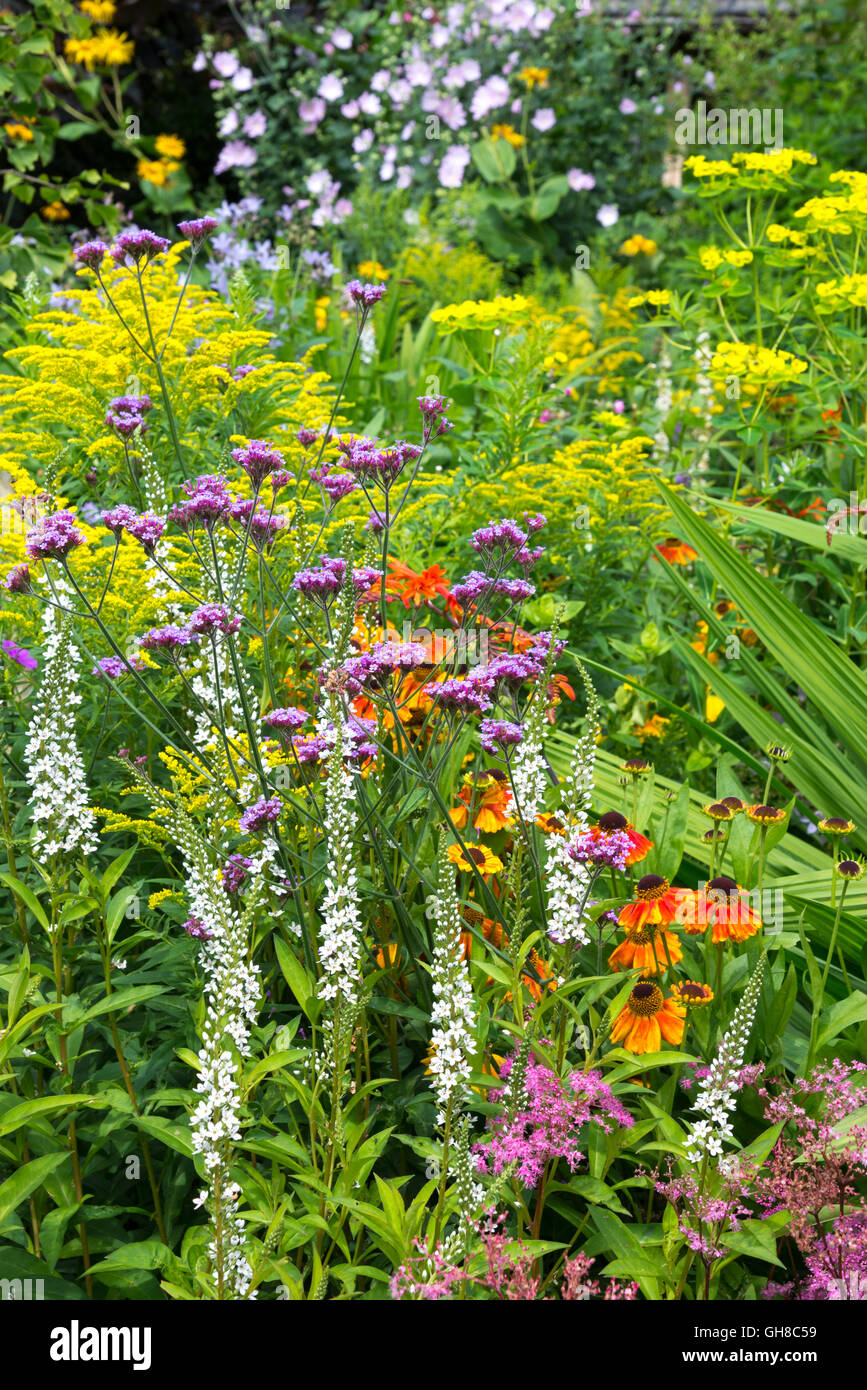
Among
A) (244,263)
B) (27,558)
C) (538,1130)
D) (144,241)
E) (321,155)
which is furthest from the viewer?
(321,155)

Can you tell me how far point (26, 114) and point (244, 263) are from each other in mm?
1198

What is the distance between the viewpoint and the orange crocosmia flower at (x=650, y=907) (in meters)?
2.04

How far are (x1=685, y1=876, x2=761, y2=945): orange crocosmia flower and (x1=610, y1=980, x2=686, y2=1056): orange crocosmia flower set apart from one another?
15 cm

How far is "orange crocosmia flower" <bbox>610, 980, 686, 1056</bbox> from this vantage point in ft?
6.52

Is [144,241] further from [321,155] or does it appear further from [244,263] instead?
[321,155]

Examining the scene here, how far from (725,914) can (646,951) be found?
148 millimetres

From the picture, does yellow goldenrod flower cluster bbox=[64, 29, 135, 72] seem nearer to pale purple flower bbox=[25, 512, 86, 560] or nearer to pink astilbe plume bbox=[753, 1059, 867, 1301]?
pale purple flower bbox=[25, 512, 86, 560]

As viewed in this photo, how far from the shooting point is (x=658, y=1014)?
2.00m

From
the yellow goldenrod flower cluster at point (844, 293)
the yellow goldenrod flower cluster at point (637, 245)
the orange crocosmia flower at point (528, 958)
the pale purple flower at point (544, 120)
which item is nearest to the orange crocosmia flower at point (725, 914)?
the orange crocosmia flower at point (528, 958)

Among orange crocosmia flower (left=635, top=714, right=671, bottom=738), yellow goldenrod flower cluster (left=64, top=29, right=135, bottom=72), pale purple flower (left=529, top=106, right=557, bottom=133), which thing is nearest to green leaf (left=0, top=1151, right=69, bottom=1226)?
orange crocosmia flower (left=635, top=714, right=671, bottom=738)

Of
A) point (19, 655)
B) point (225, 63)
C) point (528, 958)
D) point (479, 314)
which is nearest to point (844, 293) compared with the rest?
point (479, 314)

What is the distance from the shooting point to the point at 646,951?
2084 mm

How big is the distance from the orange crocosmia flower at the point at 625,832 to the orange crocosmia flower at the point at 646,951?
0.45 ft
